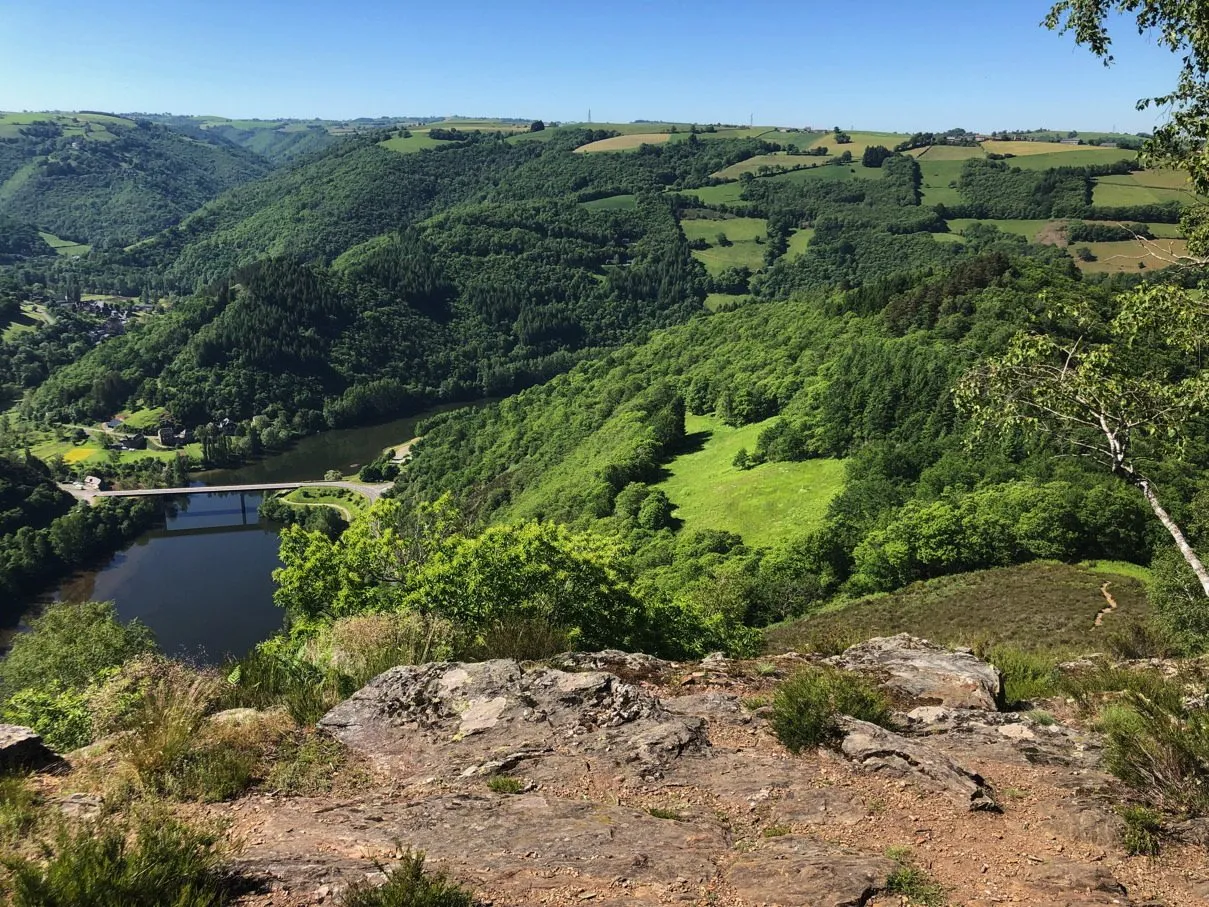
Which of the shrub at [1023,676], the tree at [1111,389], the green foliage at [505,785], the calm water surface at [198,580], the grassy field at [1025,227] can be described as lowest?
the calm water surface at [198,580]

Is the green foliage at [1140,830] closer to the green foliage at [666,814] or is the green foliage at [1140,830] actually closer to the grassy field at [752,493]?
the green foliage at [666,814]

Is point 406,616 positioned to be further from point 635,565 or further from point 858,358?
point 858,358

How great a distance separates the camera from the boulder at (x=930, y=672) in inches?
463

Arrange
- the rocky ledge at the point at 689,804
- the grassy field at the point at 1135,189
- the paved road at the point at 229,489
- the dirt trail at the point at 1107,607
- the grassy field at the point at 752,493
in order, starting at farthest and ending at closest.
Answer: the grassy field at the point at 1135,189 < the paved road at the point at 229,489 < the grassy field at the point at 752,493 < the dirt trail at the point at 1107,607 < the rocky ledge at the point at 689,804

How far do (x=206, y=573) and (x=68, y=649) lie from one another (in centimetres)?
6370

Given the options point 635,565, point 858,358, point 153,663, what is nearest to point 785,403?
point 858,358

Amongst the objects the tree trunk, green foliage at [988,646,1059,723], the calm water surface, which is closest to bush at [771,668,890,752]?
green foliage at [988,646,1059,723]

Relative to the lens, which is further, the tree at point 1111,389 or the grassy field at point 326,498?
the grassy field at point 326,498

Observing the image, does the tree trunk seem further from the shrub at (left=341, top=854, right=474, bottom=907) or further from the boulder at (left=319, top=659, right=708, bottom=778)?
the shrub at (left=341, top=854, right=474, bottom=907)

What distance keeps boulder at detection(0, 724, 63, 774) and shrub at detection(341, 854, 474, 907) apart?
530 cm

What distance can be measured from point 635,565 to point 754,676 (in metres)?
43.1

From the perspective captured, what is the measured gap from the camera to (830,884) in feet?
22.1

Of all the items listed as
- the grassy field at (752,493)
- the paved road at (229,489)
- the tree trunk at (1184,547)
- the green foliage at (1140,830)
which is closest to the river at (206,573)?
the paved road at (229,489)

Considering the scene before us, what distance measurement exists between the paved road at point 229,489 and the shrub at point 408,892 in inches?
4171
